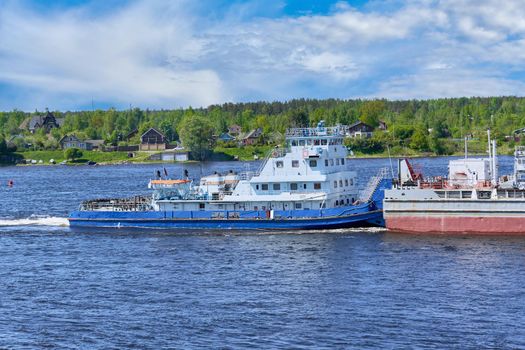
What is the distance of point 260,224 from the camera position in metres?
61.1

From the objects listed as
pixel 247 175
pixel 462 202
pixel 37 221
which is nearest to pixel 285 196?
pixel 247 175

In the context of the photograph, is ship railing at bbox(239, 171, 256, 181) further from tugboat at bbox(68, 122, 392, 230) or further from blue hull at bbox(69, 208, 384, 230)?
→ blue hull at bbox(69, 208, 384, 230)

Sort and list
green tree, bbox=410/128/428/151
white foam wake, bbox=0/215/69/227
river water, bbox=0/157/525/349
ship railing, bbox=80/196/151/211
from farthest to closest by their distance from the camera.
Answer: green tree, bbox=410/128/428/151, white foam wake, bbox=0/215/69/227, ship railing, bbox=80/196/151/211, river water, bbox=0/157/525/349

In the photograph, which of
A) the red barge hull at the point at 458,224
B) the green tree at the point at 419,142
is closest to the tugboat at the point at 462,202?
the red barge hull at the point at 458,224

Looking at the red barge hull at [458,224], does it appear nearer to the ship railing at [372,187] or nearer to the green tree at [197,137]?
the ship railing at [372,187]

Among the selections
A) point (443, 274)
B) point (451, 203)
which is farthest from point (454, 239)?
point (443, 274)

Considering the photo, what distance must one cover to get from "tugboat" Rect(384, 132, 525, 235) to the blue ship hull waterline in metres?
1.58

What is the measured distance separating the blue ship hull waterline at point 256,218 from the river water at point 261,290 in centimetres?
100

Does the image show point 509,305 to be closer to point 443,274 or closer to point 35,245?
point 443,274

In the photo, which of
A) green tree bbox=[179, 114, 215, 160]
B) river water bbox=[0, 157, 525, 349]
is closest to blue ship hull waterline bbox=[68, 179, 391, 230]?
river water bbox=[0, 157, 525, 349]

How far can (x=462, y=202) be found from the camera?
56.4 meters

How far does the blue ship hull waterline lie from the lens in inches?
2344

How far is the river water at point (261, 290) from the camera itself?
115ft

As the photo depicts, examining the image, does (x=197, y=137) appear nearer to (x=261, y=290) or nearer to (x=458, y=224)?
(x=458, y=224)
